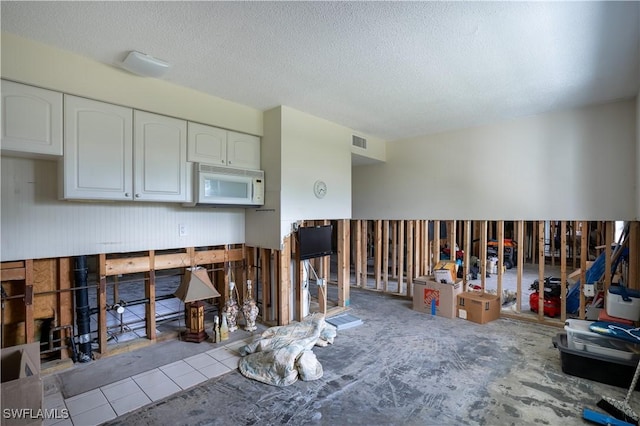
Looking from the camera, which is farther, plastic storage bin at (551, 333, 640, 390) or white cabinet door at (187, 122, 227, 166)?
white cabinet door at (187, 122, 227, 166)

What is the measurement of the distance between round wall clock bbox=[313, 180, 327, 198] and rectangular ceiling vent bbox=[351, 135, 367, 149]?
917mm

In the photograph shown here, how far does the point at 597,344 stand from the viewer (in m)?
2.51

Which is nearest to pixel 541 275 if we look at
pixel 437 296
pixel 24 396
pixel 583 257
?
pixel 583 257

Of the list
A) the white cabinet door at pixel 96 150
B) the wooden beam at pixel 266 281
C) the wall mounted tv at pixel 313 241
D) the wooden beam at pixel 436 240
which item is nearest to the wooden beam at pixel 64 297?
the white cabinet door at pixel 96 150

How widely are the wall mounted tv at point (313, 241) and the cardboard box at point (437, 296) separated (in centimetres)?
143

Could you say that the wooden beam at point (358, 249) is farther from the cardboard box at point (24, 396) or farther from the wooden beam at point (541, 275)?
the cardboard box at point (24, 396)

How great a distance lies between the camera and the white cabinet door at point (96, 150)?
236 centimetres

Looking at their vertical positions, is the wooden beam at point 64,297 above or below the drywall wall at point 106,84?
below

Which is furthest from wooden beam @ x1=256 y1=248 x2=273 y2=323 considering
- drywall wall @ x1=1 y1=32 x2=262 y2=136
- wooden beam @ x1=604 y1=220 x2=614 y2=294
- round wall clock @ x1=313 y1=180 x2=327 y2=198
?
wooden beam @ x1=604 y1=220 x2=614 y2=294

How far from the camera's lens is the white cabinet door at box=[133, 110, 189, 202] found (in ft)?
8.93

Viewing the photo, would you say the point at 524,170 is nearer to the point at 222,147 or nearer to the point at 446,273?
the point at 446,273

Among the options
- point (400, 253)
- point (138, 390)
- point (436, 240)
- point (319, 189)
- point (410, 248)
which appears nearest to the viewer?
point (138, 390)

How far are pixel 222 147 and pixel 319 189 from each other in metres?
1.25

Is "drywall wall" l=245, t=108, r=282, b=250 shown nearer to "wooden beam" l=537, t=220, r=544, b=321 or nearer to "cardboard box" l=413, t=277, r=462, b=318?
"cardboard box" l=413, t=277, r=462, b=318
